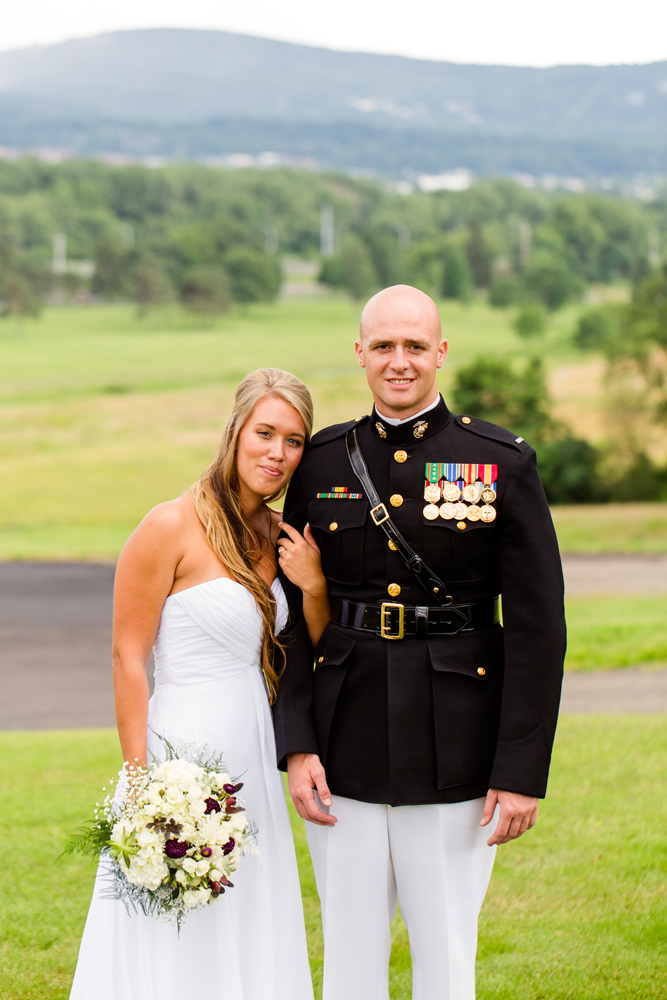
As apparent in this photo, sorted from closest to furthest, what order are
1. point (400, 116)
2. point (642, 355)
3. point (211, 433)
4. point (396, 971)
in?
point (396, 971) < point (642, 355) < point (211, 433) < point (400, 116)

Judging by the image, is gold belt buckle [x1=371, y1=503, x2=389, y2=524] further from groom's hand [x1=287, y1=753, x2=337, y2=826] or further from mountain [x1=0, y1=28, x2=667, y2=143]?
mountain [x1=0, y1=28, x2=667, y2=143]

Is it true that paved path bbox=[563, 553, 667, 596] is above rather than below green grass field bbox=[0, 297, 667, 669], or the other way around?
below

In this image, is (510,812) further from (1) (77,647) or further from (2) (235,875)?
(1) (77,647)

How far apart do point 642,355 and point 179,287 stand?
21044 millimetres

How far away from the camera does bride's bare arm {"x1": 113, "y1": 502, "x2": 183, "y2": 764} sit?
2.43 meters

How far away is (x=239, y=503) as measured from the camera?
2.58 m

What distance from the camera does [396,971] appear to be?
10.7ft

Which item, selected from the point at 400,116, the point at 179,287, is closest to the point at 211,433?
the point at 179,287

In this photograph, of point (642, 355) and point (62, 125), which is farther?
point (62, 125)

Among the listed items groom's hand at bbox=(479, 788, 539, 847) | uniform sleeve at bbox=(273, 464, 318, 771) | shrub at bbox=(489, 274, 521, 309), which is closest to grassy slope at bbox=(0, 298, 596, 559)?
shrub at bbox=(489, 274, 521, 309)

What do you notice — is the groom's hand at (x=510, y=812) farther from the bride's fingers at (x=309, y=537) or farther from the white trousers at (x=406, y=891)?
the bride's fingers at (x=309, y=537)

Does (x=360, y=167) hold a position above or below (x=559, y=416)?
above

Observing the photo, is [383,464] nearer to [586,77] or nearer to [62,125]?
[62,125]

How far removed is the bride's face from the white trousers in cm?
86
